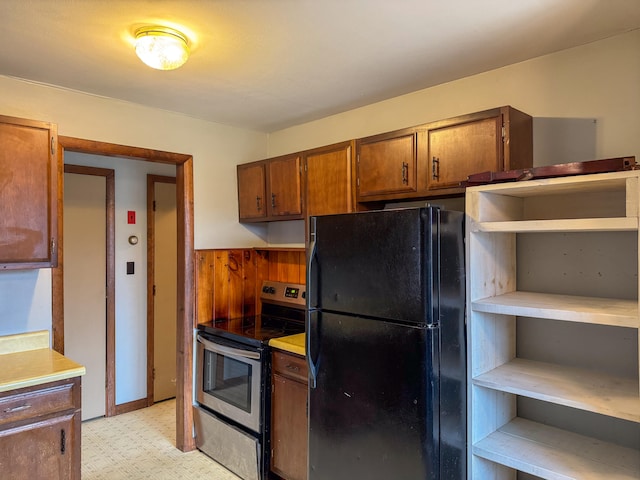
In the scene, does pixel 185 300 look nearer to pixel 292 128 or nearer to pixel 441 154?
pixel 292 128

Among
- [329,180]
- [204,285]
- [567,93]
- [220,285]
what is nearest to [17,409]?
[204,285]

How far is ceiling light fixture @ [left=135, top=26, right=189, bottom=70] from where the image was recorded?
5.92ft

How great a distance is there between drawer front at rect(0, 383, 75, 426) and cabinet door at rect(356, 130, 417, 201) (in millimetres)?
1815

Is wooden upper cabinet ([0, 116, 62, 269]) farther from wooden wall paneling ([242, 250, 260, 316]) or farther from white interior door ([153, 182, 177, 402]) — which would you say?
white interior door ([153, 182, 177, 402])

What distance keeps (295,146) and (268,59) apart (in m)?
1.26

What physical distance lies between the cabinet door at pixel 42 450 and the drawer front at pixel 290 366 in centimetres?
105

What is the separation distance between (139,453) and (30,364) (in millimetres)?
1308

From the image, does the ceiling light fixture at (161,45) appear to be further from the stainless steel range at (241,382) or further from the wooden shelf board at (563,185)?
the stainless steel range at (241,382)

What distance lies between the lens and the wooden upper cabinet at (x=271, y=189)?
296cm

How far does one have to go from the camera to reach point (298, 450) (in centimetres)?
247

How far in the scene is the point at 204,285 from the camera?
3168 millimetres

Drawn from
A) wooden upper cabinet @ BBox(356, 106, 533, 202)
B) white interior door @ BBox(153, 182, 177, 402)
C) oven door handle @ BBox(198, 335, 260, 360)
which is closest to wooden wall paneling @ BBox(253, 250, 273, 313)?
oven door handle @ BBox(198, 335, 260, 360)

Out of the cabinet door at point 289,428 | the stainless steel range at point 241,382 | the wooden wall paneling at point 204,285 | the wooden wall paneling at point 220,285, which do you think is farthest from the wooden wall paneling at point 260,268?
the cabinet door at point 289,428

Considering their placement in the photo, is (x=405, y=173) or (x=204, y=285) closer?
(x=405, y=173)
